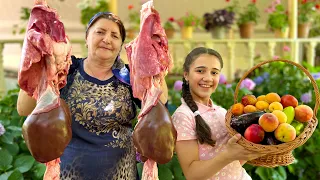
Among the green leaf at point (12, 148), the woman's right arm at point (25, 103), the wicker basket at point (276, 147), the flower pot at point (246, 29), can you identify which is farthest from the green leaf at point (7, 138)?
the flower pot at point (246, 29)

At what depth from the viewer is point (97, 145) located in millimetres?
1292

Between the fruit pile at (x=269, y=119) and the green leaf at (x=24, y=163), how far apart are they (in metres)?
1.14

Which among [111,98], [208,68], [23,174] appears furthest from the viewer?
[23,174]

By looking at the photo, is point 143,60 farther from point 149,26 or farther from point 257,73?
point 257,73

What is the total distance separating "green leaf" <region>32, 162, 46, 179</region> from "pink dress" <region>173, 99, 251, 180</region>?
917mm

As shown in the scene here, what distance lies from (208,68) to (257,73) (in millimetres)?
2177

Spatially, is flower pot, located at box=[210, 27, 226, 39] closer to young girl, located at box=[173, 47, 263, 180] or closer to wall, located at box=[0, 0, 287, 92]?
wall, located at box=[0, 0, 287, 92]

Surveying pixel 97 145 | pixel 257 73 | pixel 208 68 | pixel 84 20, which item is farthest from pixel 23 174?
pixel 84 20

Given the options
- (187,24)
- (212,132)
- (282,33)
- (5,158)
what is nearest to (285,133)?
(212,132)

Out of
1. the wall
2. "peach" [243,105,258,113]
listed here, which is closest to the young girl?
"peach" [243,105,258,113]

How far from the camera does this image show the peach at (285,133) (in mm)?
1348

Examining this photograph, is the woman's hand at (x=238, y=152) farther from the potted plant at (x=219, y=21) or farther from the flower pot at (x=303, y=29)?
the flower pot at (x=303, y=29)

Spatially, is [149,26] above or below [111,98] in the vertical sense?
above

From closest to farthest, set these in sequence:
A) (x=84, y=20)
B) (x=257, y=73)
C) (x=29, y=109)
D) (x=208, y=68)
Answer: (x=29, y=109) → (x=208, y=68) → (x=257, y=73) → (x=84, y=20)
